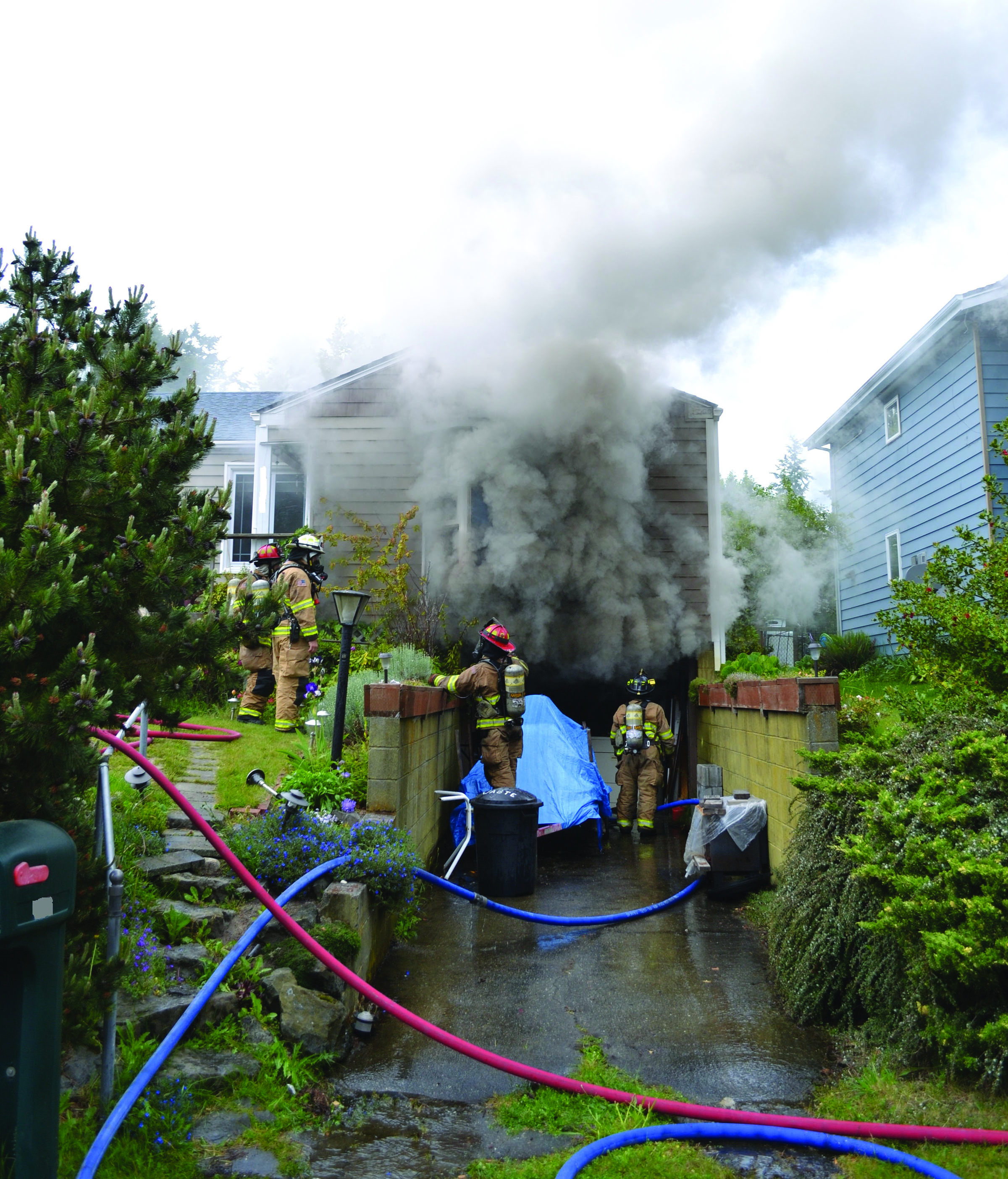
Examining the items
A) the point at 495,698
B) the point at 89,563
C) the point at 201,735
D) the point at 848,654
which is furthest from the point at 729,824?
the point at 848,654

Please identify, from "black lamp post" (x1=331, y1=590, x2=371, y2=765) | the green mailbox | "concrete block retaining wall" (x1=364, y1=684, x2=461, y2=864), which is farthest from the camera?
"black lamp post" (x1=331, y1=590, x2=371, y2=765)

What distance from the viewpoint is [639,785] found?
9.09m

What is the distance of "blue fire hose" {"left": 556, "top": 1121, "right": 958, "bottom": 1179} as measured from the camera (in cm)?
243

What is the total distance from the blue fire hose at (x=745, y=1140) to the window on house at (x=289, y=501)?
971 centimetres

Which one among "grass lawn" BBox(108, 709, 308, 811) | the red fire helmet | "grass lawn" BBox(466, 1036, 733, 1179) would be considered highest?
the red fire helmet

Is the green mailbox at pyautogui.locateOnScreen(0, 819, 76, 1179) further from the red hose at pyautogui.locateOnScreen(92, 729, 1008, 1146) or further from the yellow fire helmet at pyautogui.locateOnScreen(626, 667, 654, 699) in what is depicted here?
the yellow fire helmet at pyautogui.locateOnScreen(626, 667, 654, 699)

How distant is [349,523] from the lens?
400 inches

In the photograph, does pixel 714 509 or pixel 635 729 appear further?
pixel 714 509

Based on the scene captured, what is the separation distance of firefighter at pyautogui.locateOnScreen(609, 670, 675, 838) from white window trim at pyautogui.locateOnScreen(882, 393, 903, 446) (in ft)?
20.9

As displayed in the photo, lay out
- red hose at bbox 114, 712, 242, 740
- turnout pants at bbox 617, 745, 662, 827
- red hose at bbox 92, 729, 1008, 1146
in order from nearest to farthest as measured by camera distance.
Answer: red hose at bbox 92, 729, 1008, 1146, red hose at bbox 114, 712, 242, 740, turnout pants at bbox 617, 745, 662, 827

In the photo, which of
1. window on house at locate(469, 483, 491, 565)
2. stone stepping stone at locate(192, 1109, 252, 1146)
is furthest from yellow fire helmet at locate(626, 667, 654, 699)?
stone stepping stone at locate(192, 1109, 252, 1146)

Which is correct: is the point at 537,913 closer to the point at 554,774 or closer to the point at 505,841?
the point at 505,841

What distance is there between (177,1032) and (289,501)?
946 cm

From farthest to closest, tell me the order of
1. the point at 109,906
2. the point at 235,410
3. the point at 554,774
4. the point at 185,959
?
1. the point at 235,410
2. the point at 554,774
3. the point at 185,959
4. the point at 109,906
